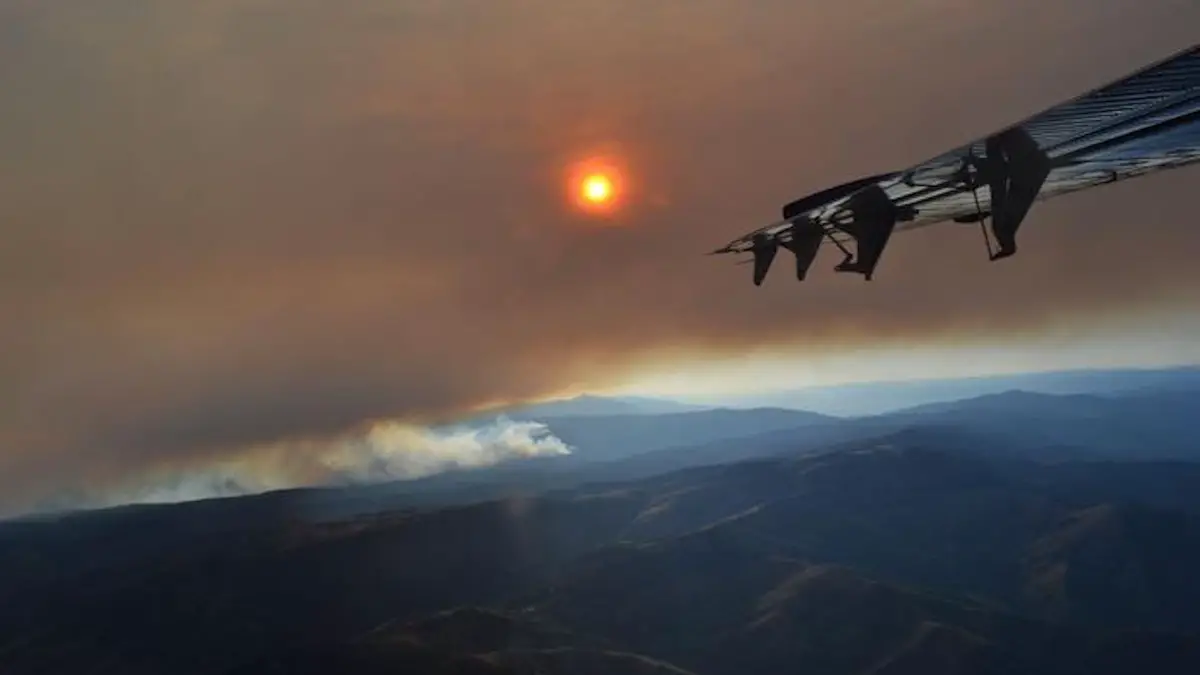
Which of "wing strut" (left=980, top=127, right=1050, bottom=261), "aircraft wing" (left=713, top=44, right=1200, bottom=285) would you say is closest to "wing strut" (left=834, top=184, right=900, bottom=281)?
"aircraft wing" (left=713, top=44, right=1200, bottom=285)

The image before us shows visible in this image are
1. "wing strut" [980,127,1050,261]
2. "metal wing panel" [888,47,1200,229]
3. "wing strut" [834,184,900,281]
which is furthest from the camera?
"wing strut" [834,184,900,281]

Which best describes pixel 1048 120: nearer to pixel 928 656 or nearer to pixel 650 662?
pixel 650 662

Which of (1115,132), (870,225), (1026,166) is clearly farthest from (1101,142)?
(870,225)

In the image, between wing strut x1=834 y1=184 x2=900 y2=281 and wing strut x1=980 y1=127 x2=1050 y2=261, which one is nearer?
wing strut x1=980 y1=127 x2=1050 y2=261

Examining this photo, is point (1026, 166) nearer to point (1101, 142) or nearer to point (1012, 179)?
point (1012, 179)

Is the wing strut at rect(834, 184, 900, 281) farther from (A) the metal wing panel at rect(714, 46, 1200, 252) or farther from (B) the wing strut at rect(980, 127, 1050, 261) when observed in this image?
(B) the wing strut at rect(980, 127, 1050, 261)

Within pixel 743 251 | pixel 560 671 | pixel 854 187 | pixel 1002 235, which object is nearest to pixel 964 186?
pixel 1002 235

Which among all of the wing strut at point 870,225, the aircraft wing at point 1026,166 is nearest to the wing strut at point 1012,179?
the aircraft wing at point 1026,166

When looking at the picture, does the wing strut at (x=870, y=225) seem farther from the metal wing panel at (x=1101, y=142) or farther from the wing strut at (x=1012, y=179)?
the wing strut at (x=1012, y=179)

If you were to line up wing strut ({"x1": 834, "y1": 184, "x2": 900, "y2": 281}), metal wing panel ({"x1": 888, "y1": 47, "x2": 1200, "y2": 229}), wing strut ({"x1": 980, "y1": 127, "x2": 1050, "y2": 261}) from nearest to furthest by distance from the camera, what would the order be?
metal wing panel ({"x1": 888, "y1": 47, "x2": 1200, "y2": 229})
wing strut ({"x1": 980, "y1": 127, "x2": 1050, "y2": 261})
wing strut ({"x1": 834, "y1": 184, "x2": 900, "y2": 281})
